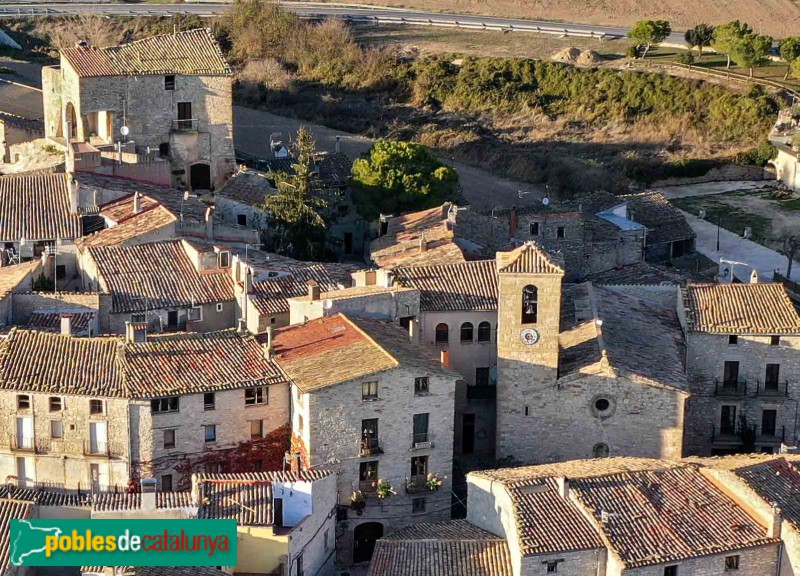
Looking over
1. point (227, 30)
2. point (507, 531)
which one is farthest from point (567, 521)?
point (227, 30)

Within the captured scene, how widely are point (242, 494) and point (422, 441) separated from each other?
6.53m

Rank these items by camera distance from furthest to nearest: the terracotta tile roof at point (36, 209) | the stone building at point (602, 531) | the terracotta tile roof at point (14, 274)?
the terracotta tile roof at point (36, 209), the terracotta tile roof at point (14, 274), the stone building at point (602, 531)

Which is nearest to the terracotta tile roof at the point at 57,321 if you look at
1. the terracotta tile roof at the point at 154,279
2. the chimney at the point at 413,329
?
the terracotta tile roof at the point at 154,279

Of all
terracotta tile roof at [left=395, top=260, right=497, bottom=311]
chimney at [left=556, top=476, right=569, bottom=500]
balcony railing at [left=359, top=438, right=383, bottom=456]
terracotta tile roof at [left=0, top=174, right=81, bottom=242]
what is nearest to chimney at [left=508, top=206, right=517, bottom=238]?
terracotta tile roof at [left=395, top=260, right=497, bottom=311]

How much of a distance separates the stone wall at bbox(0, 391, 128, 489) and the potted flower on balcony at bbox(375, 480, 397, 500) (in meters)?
6.80

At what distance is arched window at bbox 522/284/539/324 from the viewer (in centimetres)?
5141

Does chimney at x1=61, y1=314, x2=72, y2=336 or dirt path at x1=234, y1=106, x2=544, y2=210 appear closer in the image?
chimney at x1=61, y1=314, x2=72, y2=336

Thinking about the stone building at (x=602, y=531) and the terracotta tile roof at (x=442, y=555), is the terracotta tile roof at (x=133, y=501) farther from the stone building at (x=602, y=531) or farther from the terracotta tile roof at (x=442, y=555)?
the stone building at (x=602, y=531)

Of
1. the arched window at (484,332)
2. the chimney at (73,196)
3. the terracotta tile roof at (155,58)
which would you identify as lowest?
the arched window at (484,332)

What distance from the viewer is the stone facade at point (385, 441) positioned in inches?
1916

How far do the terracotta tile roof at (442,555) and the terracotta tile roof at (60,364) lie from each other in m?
8.61

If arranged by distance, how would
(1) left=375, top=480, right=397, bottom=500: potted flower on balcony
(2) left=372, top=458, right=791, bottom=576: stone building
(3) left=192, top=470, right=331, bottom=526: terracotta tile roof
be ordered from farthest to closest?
1. (1) left=375, top=480, right=397, bottom=500: potted flower on balcony
2. (3) left=192, top=470, right=331, bottom=526: terracotta tile roof
3. (2) left=372, top=458, right=791, bottom=576: stone building

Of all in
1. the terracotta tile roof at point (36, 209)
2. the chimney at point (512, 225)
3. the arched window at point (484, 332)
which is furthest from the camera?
the chimney at point (512, 225)

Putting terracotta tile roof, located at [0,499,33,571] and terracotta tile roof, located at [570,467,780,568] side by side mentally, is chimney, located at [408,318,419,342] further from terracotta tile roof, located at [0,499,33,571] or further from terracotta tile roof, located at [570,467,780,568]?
terracotta tile roof, located at [0,499,33,571]
